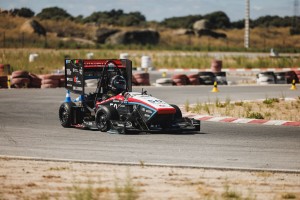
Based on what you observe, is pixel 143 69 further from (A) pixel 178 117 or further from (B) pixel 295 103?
(A) pixel 178 117

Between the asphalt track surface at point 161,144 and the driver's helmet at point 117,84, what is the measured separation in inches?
46.0

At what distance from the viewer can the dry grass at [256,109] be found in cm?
1849

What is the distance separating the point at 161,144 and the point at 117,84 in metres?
2.82

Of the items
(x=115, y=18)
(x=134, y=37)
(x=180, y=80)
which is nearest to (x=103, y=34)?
(x=134, y=37)

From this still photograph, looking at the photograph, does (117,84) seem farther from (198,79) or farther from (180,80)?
(198,79)

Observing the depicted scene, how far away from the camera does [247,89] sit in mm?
28406

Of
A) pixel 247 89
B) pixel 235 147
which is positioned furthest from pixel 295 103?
pixel 235 147

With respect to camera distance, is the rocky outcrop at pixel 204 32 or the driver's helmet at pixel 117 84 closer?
the driver's helmet at pixel 117 84

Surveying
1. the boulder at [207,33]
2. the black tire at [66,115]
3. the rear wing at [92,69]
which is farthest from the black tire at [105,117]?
the boulder at [207,33]

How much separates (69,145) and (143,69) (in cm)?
2893

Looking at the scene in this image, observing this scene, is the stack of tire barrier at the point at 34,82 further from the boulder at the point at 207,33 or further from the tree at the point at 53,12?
the tree at the point at 53,12

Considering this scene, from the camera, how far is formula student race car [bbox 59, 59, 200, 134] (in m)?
14.2

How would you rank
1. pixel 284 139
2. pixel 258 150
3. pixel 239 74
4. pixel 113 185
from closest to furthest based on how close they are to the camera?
pixel 113 185
pixel 258 150
pixel 284 139
pixel 239 74

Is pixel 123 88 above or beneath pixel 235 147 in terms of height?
above
